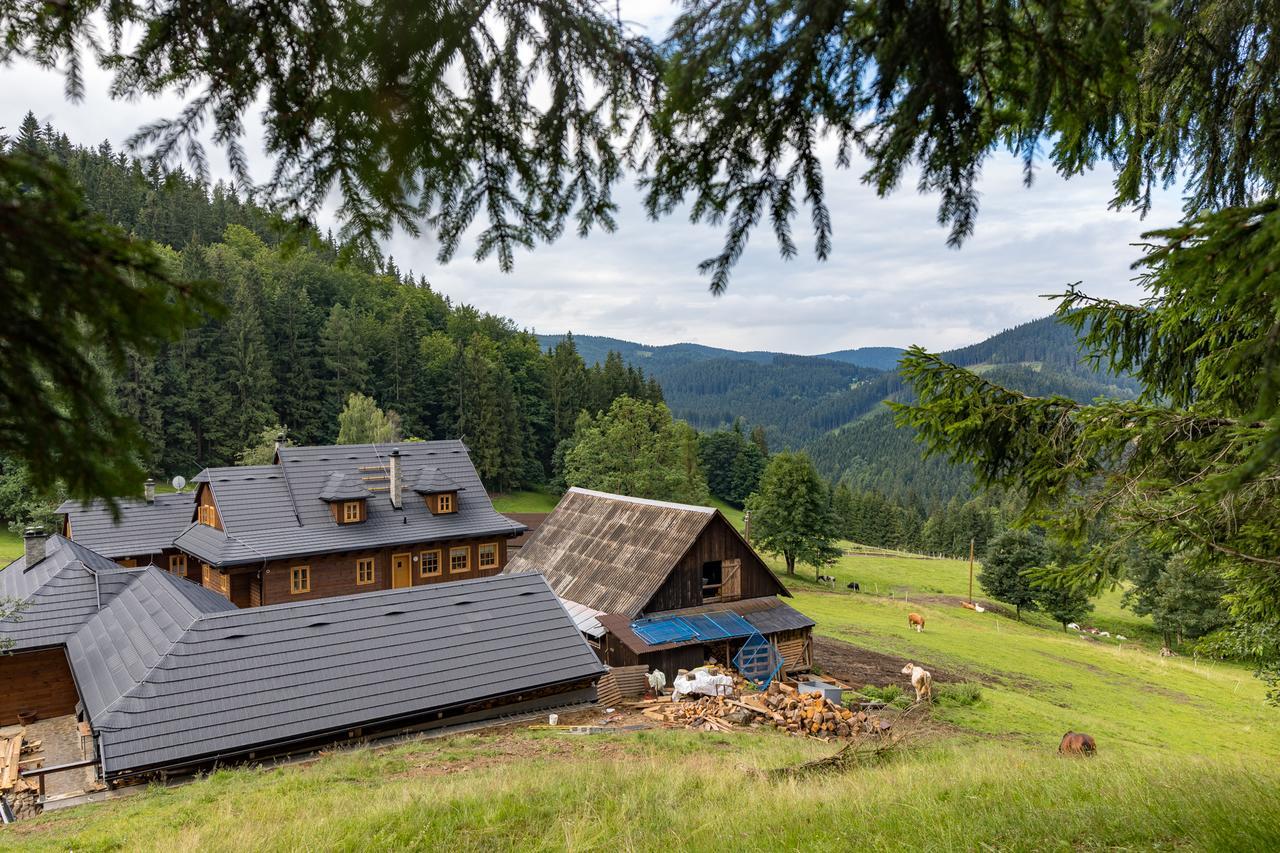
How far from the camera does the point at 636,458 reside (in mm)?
50125

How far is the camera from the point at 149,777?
11.5 metres

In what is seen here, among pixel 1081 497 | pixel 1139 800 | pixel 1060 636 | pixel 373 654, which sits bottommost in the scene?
pixel 1060 636

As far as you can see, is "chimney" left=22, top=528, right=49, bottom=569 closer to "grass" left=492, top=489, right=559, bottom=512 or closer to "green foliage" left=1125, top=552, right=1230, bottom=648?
"grass" left=492, top=489, right=559, bottom=512

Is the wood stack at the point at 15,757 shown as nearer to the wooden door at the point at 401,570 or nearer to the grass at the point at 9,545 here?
the wooden door at the point at 401,570

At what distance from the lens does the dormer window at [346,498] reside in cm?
2634

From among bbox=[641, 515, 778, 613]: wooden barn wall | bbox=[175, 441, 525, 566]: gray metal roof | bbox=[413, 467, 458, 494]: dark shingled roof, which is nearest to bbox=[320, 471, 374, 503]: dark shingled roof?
bbox=[175, 441, 525, 566]: gray metal roof

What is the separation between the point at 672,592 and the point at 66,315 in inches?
834

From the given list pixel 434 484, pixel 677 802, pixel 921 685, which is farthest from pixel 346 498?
pixel 677 802

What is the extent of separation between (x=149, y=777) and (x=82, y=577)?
9734mm

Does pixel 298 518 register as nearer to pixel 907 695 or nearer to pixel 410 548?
pixel 410 548

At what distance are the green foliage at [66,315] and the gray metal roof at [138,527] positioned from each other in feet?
95.1

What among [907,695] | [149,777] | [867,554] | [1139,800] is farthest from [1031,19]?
[867,554]

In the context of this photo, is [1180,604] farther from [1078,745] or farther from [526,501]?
Result: [526,501]

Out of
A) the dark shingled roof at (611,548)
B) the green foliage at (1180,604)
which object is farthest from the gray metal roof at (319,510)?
the green foliage at (1180,604)
